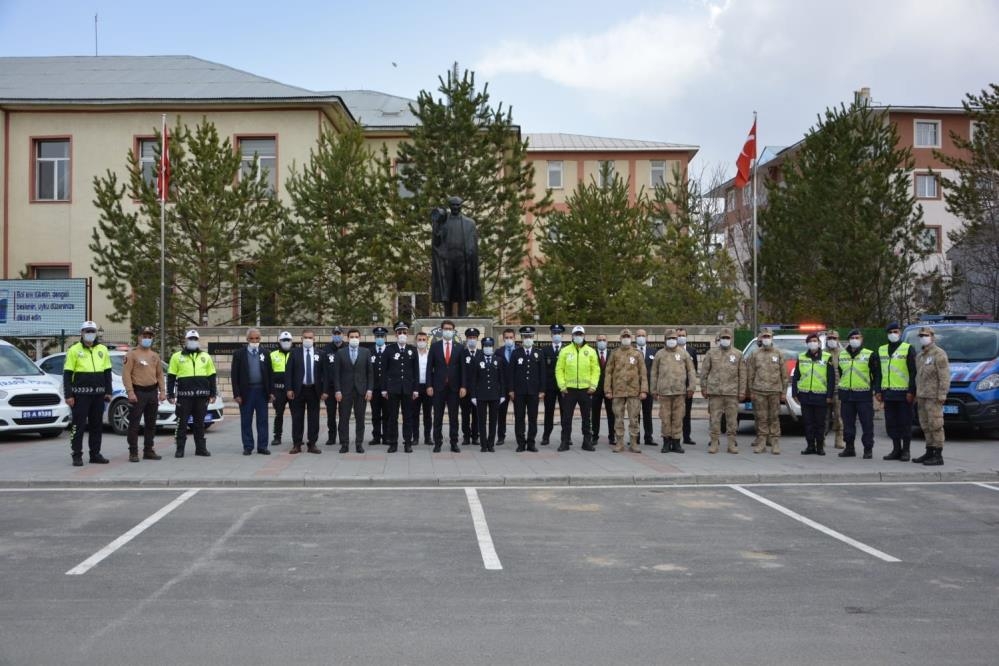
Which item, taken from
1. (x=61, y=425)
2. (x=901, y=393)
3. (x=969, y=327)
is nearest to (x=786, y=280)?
(x=969, y=327)

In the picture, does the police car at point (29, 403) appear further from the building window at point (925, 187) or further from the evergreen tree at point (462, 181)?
the building window at point (925, 187)

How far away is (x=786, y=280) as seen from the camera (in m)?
35.6

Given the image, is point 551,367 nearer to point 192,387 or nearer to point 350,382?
point 350,382

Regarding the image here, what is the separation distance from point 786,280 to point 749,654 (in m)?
32.0

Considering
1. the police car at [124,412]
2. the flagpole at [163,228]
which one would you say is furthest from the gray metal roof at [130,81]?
the police car at [124,412]

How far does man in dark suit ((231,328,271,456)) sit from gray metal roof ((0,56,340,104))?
72.6ft

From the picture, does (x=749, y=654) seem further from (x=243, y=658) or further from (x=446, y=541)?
(x=446, y=541)

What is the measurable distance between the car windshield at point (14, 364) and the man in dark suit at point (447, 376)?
8.26 meters

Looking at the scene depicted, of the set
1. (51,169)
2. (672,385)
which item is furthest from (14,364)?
(51,169)

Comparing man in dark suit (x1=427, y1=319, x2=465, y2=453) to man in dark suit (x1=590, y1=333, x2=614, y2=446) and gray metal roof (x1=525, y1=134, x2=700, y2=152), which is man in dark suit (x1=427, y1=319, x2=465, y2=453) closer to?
man in dark suit (x1=590, y1=333, x2=614, y2=446)

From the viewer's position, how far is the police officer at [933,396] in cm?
1339

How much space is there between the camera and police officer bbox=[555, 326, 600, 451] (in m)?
15.2

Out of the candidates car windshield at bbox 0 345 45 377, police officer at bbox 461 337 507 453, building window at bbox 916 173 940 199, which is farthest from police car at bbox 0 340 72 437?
building window at bbox 916 173 940 199

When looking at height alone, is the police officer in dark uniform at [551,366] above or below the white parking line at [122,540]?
above
